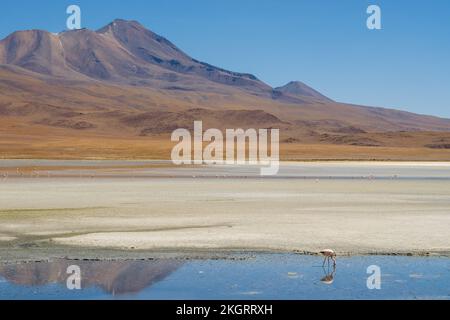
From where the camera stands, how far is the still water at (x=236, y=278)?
1012 centimetres

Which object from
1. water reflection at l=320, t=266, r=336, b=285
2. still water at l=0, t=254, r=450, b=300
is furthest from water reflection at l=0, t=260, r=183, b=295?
water reflection at l=320, t=266, r=336, b=285

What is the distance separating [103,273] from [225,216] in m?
8.43

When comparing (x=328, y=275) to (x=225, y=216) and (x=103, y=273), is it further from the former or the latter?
(x=225, y=216)

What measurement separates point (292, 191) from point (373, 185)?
5.93 metres

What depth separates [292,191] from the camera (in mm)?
29312

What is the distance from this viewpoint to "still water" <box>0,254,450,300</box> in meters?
10.1

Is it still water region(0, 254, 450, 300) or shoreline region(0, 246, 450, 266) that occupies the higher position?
shoreline region(0, 246, 450, 266)

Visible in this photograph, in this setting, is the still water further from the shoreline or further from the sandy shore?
the sandy shore

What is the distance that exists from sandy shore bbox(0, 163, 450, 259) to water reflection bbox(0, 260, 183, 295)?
1.30 metres

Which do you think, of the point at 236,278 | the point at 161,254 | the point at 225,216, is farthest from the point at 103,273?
the point at 225,216

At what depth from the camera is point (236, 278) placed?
11219 mm

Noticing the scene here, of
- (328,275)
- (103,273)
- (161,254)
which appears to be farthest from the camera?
(161,254)
